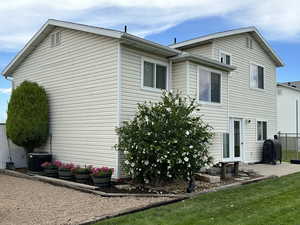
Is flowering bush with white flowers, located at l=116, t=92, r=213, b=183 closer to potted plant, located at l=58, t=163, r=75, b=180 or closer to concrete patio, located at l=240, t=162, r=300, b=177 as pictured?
potted plant, located at l=58, t=163, r=75, b=180

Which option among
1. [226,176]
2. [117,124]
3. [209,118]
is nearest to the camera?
[117,124]

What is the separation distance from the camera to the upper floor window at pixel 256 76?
49.8ft

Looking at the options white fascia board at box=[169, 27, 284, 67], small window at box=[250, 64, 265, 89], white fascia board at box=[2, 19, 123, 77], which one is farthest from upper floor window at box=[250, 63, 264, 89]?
white fascia board at box=[2, 19, 123, 77]

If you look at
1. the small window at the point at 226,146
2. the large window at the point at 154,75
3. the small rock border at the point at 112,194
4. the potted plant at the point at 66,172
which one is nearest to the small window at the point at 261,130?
the small window at the point at 226,146

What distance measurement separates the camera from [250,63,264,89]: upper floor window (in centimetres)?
1519

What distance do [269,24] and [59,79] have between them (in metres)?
11.6

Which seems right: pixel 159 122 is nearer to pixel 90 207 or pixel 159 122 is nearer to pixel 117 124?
pixel 117 124

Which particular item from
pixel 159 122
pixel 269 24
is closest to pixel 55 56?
pixel 159 122

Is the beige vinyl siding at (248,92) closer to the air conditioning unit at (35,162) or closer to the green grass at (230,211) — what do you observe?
the green grass at (230,211)

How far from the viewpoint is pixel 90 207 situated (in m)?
6.23

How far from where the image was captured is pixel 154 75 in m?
10.5

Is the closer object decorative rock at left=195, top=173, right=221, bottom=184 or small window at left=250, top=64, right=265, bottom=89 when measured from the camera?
decorative rock at left=195, top=173, right=221, bottom=184

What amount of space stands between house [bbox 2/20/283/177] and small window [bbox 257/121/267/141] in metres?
0.05

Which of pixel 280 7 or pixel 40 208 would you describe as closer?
pixel 40 208
